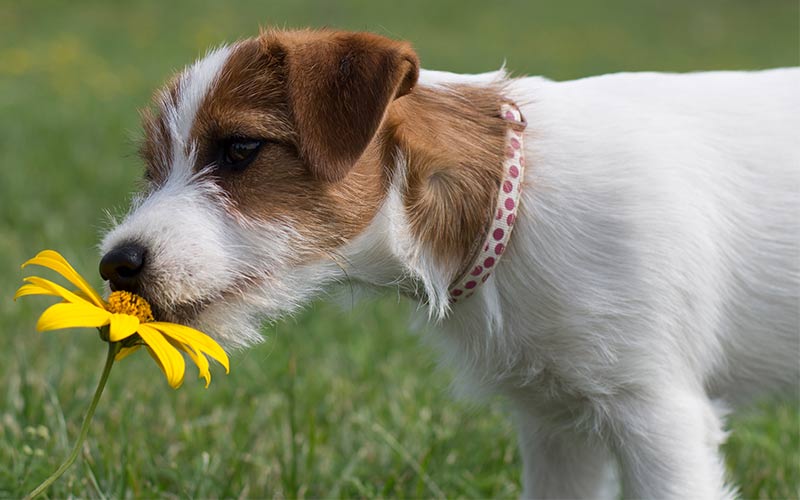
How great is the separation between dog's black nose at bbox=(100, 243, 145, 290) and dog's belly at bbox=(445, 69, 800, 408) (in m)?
1.01

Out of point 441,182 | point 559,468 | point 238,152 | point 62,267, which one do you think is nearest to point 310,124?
point 238,152

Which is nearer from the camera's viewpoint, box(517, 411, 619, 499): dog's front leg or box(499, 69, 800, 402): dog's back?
box(499, 69, 800, 402): dog's back

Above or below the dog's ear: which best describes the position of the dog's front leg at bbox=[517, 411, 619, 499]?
below

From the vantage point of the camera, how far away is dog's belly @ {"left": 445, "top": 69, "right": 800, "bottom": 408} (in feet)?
9.43

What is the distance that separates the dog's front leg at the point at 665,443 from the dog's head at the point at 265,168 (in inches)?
37.3

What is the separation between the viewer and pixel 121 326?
2.21 meters

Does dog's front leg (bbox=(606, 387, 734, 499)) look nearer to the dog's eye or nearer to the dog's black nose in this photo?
the dog's eye

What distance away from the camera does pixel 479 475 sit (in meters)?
3.94

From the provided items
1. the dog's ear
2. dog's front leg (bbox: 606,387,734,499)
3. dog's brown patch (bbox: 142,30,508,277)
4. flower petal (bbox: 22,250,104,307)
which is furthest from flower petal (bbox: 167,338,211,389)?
dog's front leg (bbox: 606,387,734,499)

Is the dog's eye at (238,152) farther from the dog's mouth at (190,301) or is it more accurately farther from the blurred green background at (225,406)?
the blurred green background at (225,406)

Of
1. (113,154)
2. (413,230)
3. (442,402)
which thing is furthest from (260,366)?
(113,154)

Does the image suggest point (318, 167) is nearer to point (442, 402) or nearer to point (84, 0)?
point (442, 402)

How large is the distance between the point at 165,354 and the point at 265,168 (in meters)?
0.67

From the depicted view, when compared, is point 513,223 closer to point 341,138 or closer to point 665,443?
point 341,138
